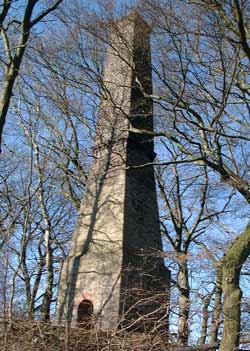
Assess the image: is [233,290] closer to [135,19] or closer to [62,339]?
[62,339]

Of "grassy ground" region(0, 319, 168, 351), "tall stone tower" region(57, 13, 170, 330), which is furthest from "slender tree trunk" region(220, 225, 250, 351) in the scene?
"tall stone tower" region(57, 13, 170, 330)

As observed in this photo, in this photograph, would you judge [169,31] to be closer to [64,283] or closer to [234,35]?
[234,35]

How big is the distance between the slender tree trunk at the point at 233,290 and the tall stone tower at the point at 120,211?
2.94 metres

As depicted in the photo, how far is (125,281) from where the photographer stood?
1173 cm

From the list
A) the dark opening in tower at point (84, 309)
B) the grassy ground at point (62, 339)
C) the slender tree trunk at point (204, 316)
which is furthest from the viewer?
the dark opening in tower at point (84, 309)

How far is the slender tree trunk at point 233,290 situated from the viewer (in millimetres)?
7801

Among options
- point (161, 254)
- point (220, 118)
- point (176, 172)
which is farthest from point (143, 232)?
point (176, 172)

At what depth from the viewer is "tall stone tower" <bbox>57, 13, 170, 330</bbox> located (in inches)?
468

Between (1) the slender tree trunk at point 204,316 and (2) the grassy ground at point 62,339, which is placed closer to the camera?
(2) the grassy ground at point 62,339

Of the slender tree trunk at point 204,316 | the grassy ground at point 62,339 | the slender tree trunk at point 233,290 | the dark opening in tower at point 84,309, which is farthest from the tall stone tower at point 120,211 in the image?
the slender tree trunk at point 233,290

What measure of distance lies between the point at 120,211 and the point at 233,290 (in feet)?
16.3

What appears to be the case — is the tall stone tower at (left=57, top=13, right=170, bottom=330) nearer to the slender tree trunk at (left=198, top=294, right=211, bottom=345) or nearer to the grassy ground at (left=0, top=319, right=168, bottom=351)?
the slender tree trunk at (left=198, top=294, right=211, bottom=345)

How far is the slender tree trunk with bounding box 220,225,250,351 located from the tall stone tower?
294 centimetres

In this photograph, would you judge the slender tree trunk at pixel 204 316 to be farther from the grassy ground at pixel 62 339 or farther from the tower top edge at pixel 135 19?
the tower top edge at pixel 135 19
